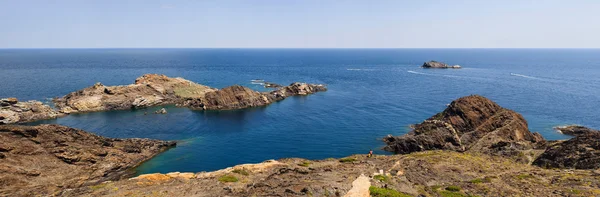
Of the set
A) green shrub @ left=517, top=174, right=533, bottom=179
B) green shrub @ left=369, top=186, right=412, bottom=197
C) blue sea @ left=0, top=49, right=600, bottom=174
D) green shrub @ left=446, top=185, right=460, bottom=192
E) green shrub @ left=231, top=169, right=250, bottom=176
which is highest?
green shrub @ left=369, top=186, right=412, bottom=197

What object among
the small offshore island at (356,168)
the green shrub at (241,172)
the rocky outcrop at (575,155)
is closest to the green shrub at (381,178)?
the small offshore island at (356,168)

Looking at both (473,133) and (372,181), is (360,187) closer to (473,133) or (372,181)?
(372,181)

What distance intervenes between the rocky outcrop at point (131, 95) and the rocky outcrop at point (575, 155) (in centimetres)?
11060

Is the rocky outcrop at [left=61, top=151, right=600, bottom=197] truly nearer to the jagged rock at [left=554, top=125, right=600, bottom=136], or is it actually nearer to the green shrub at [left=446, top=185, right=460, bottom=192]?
the green shrub at [left=446, top=185, right=460, bottom=192]

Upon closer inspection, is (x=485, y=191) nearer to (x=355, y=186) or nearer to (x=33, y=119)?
(x=355, y=186)

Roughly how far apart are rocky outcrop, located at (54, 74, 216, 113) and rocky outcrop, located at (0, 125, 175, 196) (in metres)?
52.7

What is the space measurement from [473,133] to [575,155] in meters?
25.7

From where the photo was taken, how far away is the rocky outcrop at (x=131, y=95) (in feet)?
350

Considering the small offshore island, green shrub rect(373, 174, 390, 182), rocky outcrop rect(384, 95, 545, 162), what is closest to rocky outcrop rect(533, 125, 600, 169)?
the small offshore island

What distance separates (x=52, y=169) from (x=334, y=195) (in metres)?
45.7

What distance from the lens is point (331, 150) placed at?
231 ft

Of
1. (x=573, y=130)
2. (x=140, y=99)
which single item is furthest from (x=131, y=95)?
(x=573, y=130)

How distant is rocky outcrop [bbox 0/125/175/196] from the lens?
150 ft

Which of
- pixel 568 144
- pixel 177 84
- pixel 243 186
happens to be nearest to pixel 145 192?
pixel 243 186
